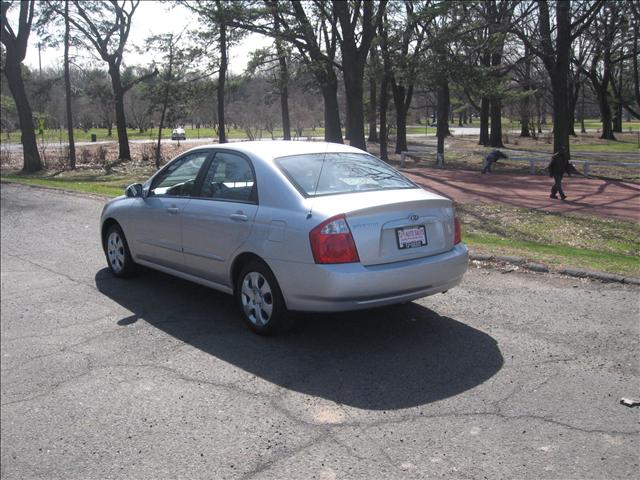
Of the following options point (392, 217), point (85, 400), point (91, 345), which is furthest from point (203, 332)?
point (392, 217)

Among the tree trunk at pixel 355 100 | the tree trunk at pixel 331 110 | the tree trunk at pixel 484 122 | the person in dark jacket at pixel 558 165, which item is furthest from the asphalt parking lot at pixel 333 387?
the tree trunk at pixel 484 122

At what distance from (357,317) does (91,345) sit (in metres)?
2.35

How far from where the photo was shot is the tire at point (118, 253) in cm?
723

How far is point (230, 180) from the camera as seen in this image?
5.75 metres

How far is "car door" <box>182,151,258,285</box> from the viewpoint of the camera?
537 cm

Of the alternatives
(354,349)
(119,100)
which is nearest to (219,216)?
(354,349)

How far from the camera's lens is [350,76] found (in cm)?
2197

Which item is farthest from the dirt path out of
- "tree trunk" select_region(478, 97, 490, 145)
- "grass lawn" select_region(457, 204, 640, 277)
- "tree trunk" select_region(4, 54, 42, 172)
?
"tree trunk" select_region(478, 97, 490, 145)

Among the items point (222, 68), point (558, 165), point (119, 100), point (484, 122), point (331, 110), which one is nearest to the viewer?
point (558, 165)

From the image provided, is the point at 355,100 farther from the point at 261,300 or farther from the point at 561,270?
the point at 261,300

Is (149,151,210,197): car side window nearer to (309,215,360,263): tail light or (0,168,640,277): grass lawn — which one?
(309,215,360,263): tail light

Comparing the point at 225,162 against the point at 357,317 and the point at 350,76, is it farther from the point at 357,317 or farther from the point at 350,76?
the point at 350,76

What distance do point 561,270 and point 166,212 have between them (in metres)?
4.27

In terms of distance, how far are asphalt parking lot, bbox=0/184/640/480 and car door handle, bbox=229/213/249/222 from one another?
3.28ft
